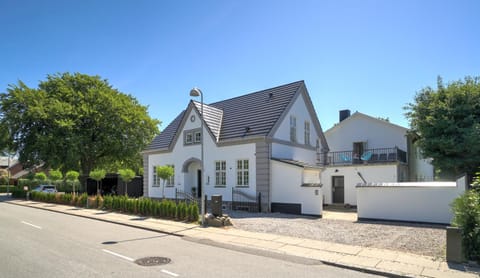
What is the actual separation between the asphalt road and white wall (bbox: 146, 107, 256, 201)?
30.8 feet

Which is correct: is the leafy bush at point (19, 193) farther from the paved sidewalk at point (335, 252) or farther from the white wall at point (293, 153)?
the white wall at point (293, 153)

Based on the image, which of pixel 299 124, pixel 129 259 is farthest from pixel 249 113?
pixel 129 259

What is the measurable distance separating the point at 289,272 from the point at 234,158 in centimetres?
1408

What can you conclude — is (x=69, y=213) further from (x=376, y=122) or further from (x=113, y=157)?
(x=376, y=122)

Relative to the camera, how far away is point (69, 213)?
20.1 metres

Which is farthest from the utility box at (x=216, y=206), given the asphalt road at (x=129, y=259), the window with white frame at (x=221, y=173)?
the window with white frame at (x=221, y=173)

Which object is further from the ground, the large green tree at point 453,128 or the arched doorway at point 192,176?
the large green tree at point 453,128

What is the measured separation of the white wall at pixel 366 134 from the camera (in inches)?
1099

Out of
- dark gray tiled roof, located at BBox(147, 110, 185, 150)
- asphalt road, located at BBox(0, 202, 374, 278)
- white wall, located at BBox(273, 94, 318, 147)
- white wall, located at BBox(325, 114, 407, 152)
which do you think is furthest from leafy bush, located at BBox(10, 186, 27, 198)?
white wall, located at BBox(325, 114, 407, 152)

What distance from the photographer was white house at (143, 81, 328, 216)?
19.3 metres

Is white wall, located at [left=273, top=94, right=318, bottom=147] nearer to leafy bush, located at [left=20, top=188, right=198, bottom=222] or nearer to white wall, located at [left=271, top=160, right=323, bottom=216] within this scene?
white wall, located at [left=271, top=160, right=323, bottom=216]

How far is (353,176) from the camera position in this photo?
24172 mm

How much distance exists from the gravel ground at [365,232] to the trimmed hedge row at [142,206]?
2421mm

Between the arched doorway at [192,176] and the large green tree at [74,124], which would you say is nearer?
the arched doorway at [192,176]
